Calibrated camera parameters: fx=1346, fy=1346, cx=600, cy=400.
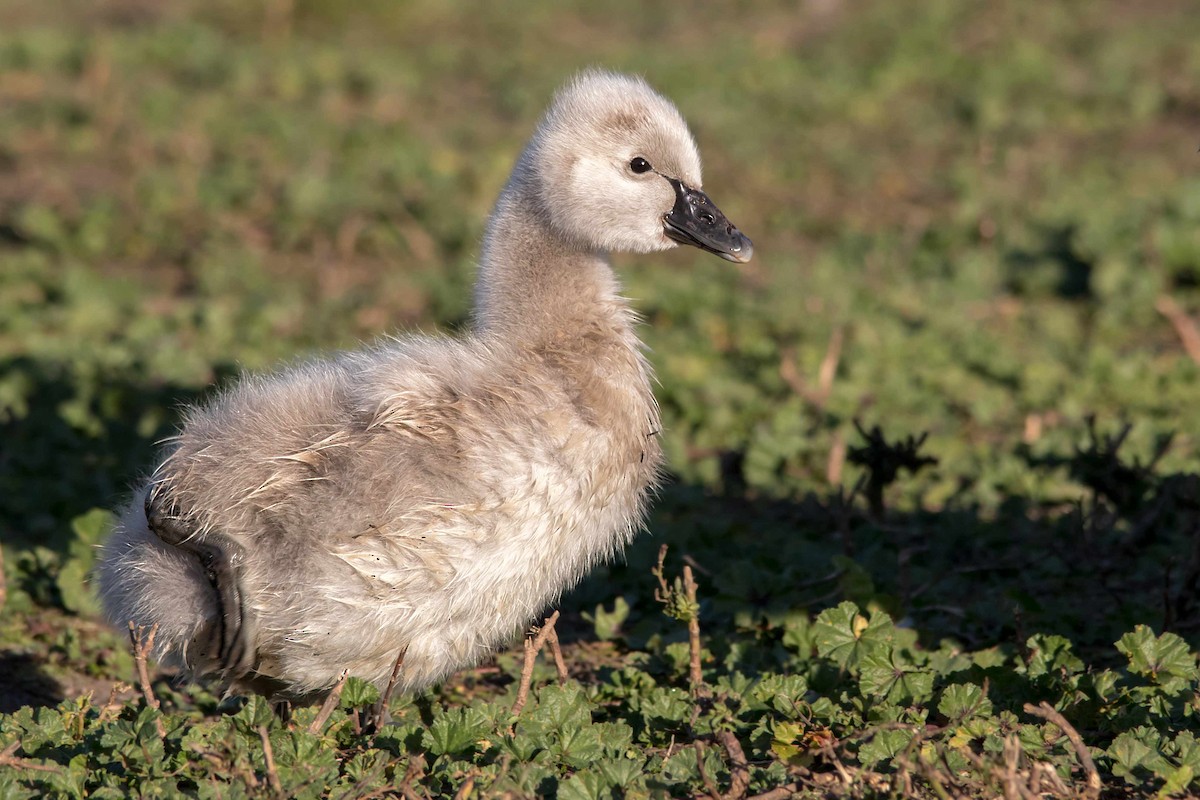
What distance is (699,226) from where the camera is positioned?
434 cm

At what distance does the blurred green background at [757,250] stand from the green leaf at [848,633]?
0.39 metres

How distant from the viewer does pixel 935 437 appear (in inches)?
246

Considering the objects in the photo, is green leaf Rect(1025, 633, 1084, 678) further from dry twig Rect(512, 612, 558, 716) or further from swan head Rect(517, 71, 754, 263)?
swan head Rect(517, 71, 754, 263)

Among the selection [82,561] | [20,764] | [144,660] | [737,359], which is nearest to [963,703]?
[144,660]

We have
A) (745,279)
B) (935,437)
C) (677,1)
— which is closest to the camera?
(935,437)

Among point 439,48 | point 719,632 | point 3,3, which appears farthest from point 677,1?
point 719,632

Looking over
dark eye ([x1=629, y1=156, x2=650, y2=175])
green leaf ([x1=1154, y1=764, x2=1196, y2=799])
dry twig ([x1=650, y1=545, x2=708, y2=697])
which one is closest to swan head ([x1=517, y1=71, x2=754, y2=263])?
dark eye ([x1=629, y1=156, x2=650, y2=175])

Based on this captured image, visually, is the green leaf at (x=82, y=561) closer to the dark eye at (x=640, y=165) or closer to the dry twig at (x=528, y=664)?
the dry twig at (x=528, y=664)

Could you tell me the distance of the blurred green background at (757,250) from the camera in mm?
5457

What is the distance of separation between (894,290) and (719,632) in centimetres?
394

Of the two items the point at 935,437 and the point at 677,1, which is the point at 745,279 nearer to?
the point at 935,437

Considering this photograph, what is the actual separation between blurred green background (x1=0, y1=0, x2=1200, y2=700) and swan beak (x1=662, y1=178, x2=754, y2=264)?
101 centimetres

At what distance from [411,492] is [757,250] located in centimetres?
582

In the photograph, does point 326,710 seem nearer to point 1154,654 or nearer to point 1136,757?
point 1136,757
